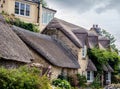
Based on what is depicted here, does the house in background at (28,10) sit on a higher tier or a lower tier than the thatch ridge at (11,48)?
higher

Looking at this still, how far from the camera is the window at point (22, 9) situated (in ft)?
218

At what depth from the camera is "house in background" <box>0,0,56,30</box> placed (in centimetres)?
6512

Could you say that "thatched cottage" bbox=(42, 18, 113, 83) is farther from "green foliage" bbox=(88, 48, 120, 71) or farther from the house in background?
the house in background

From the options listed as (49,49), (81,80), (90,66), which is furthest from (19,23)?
(49,49)

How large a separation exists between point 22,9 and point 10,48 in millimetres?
31447

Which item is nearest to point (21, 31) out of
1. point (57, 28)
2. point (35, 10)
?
point (57, 28)

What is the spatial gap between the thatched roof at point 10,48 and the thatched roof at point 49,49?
6.79 meters

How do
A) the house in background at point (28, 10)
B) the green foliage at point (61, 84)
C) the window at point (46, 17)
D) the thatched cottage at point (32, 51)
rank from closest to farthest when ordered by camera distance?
the thatched cottage at point (32, 51)
the green foliage at point (61, 84)
the house in background at point (28, 10)
the window at point (46, 17)

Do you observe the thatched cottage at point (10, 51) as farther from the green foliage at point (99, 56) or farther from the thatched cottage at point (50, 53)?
the green foliage at point (99, 56)

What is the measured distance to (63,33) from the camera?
198 ft

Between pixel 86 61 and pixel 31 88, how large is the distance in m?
37.1

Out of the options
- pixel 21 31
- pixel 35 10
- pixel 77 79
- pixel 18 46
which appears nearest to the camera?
pixel 18 46

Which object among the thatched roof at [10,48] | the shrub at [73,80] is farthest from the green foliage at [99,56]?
the thatched roof at [10,48]

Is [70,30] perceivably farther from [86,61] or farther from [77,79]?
[77,79]
